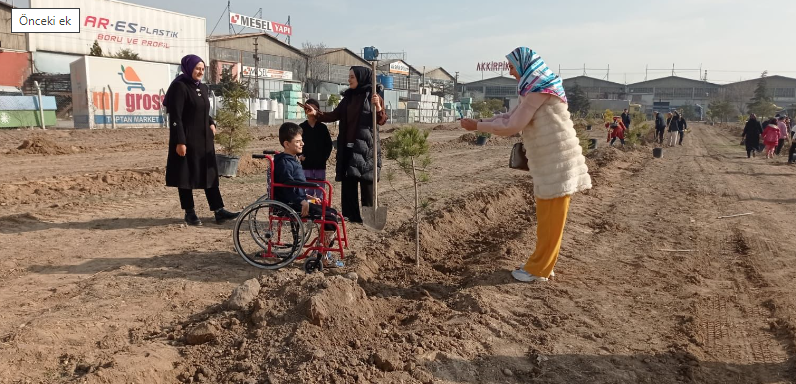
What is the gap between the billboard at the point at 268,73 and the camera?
4641 centimetres

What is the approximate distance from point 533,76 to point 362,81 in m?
1.72

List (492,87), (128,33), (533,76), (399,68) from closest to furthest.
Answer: (533,76) → (128,33) → (399,68) → (492,87)

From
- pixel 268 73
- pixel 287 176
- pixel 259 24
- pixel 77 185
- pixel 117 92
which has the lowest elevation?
pixel 77 185

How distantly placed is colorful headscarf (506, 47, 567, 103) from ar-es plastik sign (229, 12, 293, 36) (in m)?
56.9

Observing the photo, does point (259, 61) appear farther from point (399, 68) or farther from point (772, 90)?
point (772, 90)

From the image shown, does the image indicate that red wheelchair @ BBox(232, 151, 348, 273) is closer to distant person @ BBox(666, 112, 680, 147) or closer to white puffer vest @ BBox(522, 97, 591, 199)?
white puffer vest @ BBox(522, 97, 591, 199)

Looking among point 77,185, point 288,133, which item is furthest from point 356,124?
point 77,185

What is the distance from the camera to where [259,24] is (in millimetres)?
59938

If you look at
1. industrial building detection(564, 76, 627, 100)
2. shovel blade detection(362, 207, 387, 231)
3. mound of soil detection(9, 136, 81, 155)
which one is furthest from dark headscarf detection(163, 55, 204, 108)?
industrial building detection(564, 76, 627, 100)

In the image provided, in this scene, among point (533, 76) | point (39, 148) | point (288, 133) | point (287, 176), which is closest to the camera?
point (533, 76)

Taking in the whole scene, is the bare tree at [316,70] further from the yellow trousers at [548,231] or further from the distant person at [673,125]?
the yellow trousers at [548,231]

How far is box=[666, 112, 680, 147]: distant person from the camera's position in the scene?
24170 millimetres

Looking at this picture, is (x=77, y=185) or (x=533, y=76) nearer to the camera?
(x=533, y=76)

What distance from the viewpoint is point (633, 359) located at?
340 cm
